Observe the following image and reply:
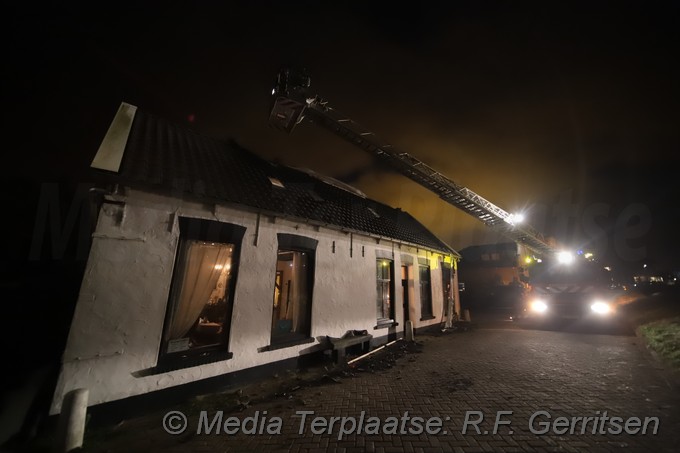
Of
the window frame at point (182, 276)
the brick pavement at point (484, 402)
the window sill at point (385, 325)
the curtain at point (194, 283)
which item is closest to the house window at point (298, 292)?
the window frame at point (182, 276)

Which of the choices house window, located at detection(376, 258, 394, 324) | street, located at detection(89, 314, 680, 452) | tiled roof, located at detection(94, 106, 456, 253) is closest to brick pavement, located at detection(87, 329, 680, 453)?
street, located at detection(89, 314, 680, 452)

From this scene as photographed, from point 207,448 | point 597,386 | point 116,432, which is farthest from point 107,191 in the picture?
point 597,386

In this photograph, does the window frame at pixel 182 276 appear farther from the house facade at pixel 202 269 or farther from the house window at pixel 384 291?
the house window at pixel 384 291

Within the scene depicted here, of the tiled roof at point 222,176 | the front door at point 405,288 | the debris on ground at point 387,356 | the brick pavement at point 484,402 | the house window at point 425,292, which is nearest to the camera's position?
the brick pavement at point 484,402

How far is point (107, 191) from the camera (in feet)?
14.6

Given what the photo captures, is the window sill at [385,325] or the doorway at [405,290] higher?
the doorway at [405,290]

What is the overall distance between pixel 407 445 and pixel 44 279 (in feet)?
21.7

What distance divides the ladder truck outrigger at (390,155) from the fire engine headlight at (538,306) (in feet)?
0.14

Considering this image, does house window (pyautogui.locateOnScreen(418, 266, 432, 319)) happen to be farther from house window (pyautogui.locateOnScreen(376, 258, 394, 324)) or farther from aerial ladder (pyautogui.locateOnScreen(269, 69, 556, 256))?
aerial ladder (pyautogui.locateOnScreen(269, 69, 556, 256))

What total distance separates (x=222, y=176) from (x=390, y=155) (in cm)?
980

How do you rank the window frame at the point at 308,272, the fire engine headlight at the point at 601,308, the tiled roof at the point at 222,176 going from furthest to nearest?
1. the fire engine headlight at the point at 601,308
2. the window frame at the point at 308,272
3. the tiled roof at the point at 222,176

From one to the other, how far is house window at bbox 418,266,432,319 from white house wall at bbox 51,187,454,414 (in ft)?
20.7

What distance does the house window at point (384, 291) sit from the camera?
9.62m

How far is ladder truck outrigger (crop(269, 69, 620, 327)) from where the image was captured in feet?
35.9
